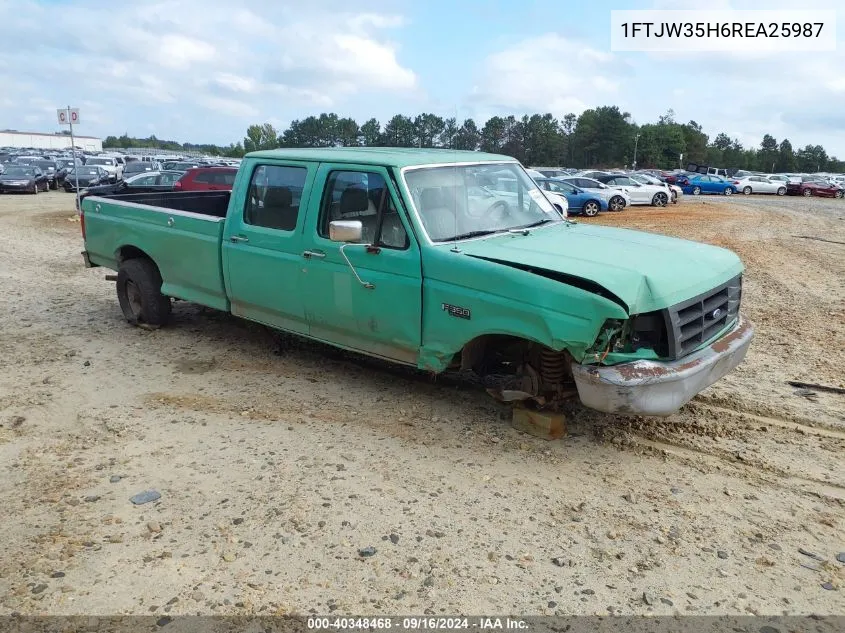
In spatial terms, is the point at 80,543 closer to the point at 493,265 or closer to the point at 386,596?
the point at 386,596

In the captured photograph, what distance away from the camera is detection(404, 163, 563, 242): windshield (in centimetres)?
505

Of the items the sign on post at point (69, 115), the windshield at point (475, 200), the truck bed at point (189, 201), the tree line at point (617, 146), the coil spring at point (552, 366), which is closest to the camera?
the coil spring at point (552, 366)

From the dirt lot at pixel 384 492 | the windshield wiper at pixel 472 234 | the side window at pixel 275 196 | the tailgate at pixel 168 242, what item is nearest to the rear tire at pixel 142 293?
the tailgate at pixel 168 242

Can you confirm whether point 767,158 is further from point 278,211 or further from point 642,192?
point 278,211

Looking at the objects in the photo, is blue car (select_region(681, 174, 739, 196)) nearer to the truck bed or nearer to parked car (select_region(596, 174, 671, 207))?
parked car (select_region(596, 174, 671, 207))

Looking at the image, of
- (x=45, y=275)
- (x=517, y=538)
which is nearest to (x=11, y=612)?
(x=517, y=538)

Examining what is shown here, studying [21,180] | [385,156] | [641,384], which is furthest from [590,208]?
[21,180]

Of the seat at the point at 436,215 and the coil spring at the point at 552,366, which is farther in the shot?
the seat at the point at 436,215

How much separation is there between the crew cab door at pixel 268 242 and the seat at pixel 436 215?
107 cm

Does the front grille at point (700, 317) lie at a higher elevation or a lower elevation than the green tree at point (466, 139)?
lower

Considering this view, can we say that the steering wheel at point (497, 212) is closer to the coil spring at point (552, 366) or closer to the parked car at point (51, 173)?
the coil spring at point (552, 366)

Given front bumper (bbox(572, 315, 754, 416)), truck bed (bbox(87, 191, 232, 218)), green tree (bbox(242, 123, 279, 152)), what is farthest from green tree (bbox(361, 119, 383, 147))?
green tree (bbox(242, 123, 279, 152))

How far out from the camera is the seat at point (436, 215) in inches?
195

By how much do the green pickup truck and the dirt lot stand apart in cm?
50
